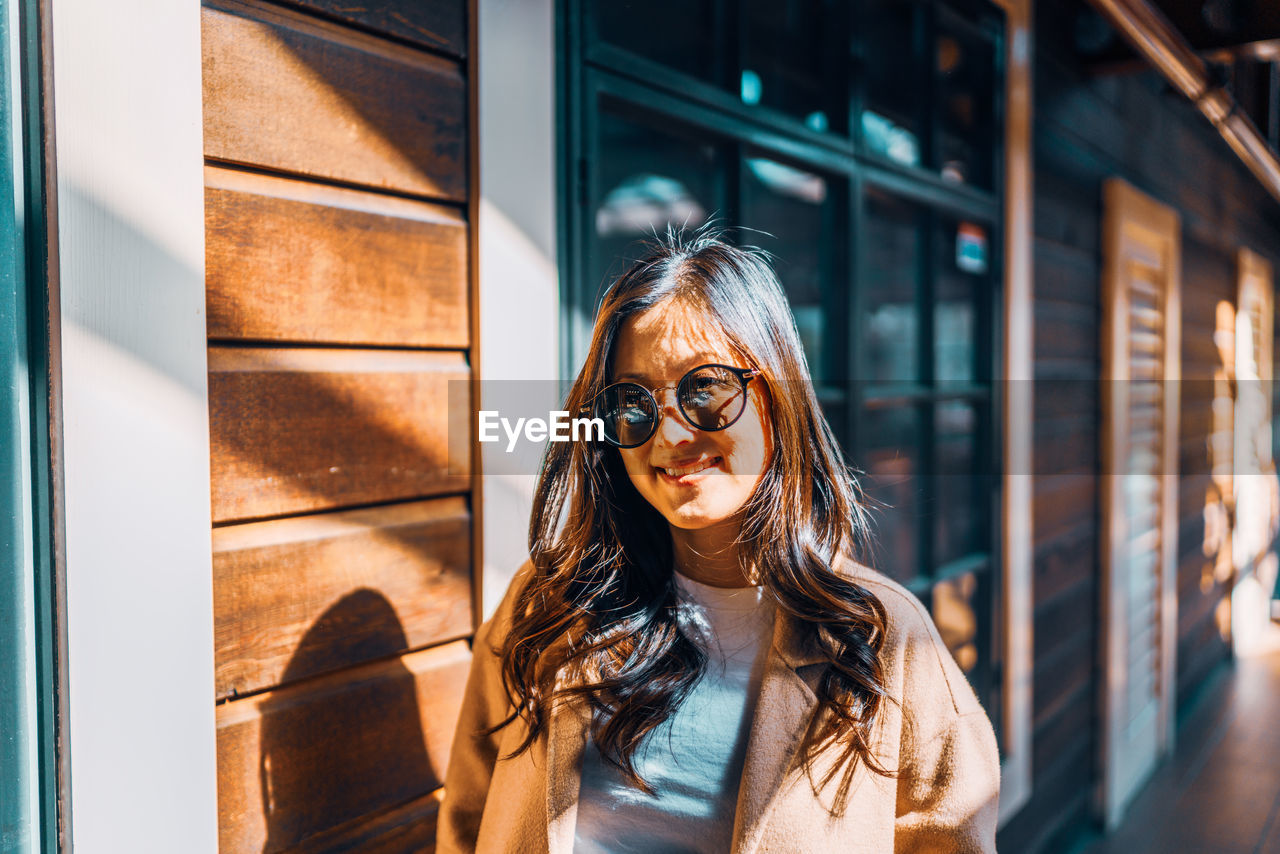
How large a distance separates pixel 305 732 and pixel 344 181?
64 cm

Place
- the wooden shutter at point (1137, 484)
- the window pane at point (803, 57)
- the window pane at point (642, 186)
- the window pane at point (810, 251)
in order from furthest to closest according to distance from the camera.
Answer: the wooden shutter at point (1137, 484), the window pane at point (810, 251), the window pane at point (803, 57), the window pane at point (642, 186)

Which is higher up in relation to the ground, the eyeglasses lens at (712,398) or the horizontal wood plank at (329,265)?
the horizontal wood plank at (329,265)

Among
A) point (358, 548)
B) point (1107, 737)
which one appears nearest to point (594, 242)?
point (358, 548)

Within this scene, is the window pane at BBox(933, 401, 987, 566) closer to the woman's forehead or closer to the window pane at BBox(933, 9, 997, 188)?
the window pane at BBox(933, 9, 997, 188)

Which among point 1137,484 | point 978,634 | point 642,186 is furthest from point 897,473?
point 642,186

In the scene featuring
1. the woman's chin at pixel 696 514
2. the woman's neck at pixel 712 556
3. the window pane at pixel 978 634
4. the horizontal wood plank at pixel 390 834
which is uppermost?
the woman's chin at pixel 696 514

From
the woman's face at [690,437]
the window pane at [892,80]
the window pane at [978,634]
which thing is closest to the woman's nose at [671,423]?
the woman's face at [690,437]

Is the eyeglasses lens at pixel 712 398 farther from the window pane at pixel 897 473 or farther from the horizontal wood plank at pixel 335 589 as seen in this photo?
the window pane at pixel 897 473

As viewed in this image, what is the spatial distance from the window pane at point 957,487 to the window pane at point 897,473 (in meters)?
0.08

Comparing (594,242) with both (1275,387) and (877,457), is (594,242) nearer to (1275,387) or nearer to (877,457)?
(877,457)

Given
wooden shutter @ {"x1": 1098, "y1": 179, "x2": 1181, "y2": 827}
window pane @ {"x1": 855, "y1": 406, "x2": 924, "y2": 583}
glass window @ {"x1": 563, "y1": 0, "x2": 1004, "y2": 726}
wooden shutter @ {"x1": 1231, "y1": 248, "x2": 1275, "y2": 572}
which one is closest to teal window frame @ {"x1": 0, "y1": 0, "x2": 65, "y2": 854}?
glass window @ {"x1": 563, "y1": 0, "x2": 1004, "y2": 726}

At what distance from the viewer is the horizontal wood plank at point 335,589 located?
913mm

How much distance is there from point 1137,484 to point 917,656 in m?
3.31

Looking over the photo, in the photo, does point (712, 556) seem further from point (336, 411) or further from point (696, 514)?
point (336, 411)
